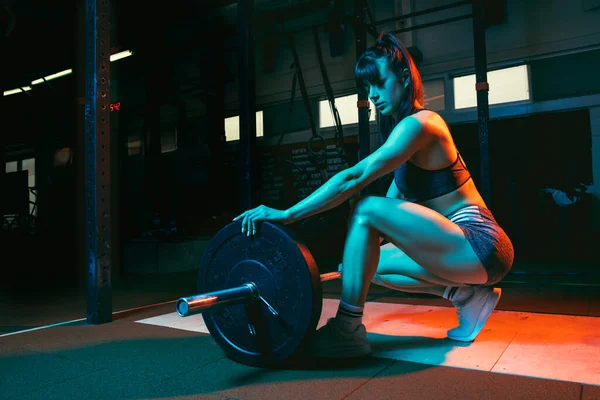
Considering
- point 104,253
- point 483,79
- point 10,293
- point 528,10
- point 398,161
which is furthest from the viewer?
point 528,10

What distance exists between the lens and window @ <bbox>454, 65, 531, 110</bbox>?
662 centimetres

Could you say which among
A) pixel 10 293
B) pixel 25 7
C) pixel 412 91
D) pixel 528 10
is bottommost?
pixel 10 293

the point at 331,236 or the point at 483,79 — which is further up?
the point at 483,79

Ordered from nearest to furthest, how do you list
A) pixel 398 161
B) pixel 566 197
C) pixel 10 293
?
pixel 398 161 → pixel 10 293 → pixel 566 197

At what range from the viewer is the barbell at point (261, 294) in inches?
57.2


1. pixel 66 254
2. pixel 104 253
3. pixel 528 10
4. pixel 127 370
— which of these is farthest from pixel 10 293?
pixel 528 10

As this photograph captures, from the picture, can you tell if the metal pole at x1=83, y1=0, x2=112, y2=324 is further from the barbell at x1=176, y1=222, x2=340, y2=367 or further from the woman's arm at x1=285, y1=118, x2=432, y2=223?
the woman's arm at x1=285, y1=118, x2=432, y2=223

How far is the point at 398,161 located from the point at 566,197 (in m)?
5.68

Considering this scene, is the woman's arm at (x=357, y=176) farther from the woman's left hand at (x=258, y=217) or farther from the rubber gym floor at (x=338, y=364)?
the rubber gym floor at (x=338, y=364)

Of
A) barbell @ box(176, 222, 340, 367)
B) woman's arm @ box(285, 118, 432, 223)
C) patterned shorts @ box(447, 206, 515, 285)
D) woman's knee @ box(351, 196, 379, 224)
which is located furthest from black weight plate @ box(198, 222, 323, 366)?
patterned shorts @ box(447, 206, 515, 285)

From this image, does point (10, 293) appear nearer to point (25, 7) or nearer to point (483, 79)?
point (25, 7)

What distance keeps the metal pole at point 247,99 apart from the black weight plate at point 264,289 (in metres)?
1.29

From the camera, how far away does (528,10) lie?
653cm

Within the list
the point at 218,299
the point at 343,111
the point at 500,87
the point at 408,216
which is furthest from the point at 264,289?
the point at 343,111
